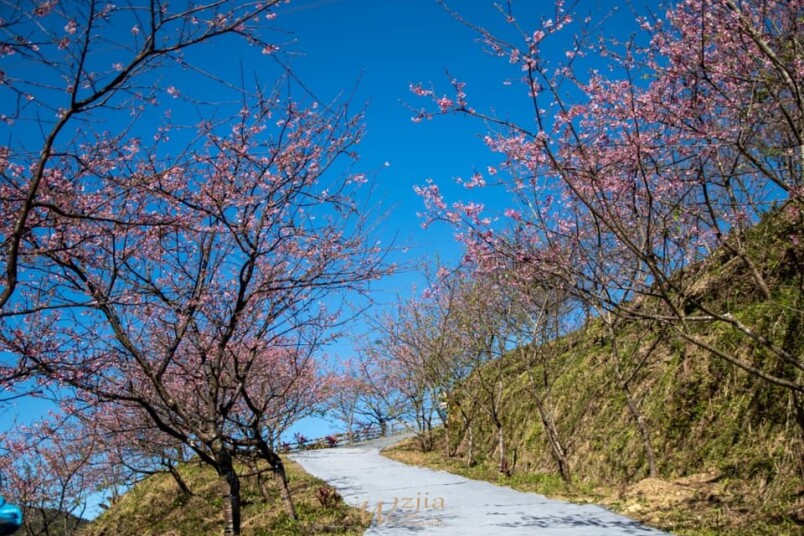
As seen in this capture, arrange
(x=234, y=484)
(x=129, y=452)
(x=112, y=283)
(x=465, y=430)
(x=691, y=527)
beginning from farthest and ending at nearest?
(x=465, y=430) → (x=129, y=452) → (x=234, y=484) → (x=112, y=283) → (x=691, y=527)

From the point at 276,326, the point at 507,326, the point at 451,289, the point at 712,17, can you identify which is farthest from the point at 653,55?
the point at 451,289

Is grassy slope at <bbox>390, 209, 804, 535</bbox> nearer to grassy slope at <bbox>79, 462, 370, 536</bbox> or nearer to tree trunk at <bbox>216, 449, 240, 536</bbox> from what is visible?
grassy slope at <bbox>79, 462, 370, 536</bbox>

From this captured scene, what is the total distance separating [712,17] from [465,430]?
17876 millimetres

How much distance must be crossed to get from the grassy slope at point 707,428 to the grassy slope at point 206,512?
4.06m

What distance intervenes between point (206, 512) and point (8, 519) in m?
11.8

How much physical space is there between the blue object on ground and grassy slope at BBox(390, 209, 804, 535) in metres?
6.66

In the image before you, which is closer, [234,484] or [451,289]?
[234,484]

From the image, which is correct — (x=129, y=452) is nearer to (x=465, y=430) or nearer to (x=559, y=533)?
(x=465, y=430)

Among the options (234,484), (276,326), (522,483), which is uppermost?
(276,326)

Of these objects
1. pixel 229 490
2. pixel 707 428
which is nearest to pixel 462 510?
pixel 229 490

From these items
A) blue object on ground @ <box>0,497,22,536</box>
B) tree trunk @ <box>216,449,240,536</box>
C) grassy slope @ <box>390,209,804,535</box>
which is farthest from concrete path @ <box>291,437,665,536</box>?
blue object on ground @ <box>0,497,22,536</box>

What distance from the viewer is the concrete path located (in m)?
7.52

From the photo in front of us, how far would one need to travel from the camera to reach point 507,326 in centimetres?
1683

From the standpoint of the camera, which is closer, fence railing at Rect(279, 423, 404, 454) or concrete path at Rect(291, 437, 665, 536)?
concrete path at Rect(291, 437, 665, 536)
